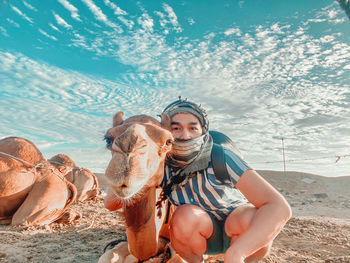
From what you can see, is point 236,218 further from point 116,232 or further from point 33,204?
point 33,204

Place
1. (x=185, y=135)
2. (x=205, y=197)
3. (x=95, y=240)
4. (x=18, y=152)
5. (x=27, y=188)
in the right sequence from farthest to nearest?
(x=18, y=152)
(x=27, y=188)
(x=95, y=240)
(x=205, y=197)
(x=185, y=135)

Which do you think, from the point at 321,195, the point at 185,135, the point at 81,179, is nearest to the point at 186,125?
the point at 185,135

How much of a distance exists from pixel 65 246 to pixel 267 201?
2986 mm

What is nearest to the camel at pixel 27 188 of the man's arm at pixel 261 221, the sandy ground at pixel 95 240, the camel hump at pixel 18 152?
the camel hump at pixel 18 152

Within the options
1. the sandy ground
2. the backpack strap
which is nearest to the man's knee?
the backpack strap

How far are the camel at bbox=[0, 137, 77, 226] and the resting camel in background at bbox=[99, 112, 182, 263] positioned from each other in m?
2.67

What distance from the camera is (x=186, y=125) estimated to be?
2.78 m

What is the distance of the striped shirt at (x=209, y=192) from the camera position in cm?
272

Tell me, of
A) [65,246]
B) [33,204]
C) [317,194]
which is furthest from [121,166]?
[317,194]

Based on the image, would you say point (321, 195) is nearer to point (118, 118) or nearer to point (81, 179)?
point (81, 179)

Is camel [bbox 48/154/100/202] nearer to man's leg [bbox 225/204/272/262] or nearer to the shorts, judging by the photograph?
the shorts

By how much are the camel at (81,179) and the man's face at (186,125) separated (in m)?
5.25

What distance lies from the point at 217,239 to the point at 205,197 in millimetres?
429

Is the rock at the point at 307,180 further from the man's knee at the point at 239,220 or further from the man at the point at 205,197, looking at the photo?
the man's knee at the point at 239,220
